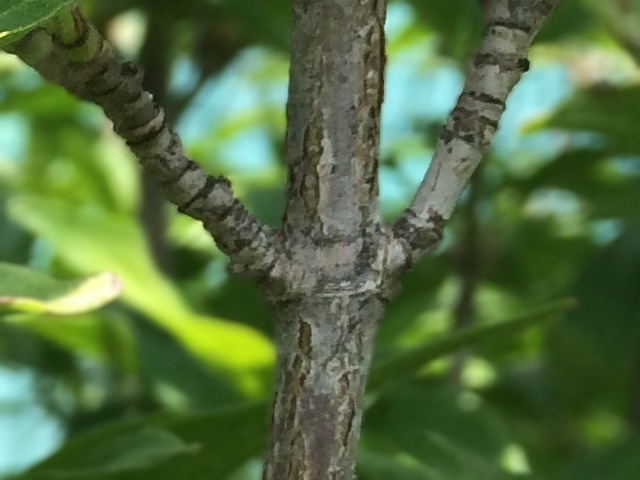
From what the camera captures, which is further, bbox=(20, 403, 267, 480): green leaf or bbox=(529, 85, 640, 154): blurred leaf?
bbox=(529, 85, 640, 154): blurred leaf

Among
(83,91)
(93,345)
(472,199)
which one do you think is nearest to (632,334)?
(472,199)

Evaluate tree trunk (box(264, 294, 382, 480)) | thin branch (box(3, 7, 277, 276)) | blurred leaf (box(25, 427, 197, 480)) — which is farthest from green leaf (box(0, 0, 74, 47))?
blurred leaf (box(25, 427, 197, 480))

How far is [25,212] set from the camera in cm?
68

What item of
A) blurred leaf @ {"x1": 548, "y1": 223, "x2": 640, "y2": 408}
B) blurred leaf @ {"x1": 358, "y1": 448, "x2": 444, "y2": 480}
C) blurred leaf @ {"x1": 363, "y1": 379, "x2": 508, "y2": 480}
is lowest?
blurred leaf @ {"x1": 358, "y1": 448, "x2": 444, "y2": 480}

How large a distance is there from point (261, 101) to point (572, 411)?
0.53m

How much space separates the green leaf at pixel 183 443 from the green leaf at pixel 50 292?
0.11m

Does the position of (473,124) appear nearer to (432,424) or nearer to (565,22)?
(432,424)

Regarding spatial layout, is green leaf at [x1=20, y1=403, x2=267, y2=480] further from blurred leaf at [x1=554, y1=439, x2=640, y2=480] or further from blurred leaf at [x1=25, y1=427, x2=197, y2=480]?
blurred leaf at [x1=554, y1=439, x2=640, y2=480]

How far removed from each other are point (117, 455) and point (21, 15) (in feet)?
1.00

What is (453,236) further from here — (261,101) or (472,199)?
(261,101)

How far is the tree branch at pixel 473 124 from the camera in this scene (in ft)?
0.99

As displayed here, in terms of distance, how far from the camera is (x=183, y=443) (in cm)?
46

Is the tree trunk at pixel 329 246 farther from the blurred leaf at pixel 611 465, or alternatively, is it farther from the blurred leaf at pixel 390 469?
the blurred leaf at pixel 611 465

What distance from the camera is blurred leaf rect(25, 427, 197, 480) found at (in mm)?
442
